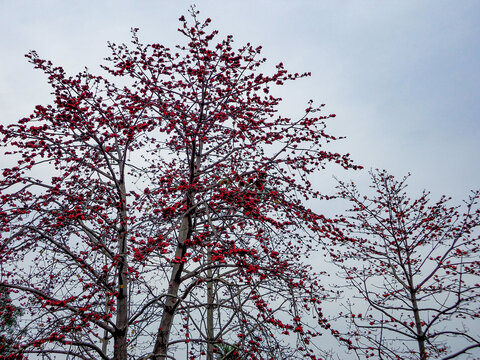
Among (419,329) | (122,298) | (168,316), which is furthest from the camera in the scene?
(419,329)

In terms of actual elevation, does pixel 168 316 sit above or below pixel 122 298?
below

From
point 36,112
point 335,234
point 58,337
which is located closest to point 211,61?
point 36,112

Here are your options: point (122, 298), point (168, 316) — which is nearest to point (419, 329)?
point (168, 316)

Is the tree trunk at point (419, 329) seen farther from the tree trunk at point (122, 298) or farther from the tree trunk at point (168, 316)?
the tree trunk at point (122, 298)

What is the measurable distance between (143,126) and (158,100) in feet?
2.46

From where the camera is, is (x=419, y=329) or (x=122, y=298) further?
(x=419, y=329)

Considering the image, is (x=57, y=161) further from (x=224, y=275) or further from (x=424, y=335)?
(x=424, y=335)

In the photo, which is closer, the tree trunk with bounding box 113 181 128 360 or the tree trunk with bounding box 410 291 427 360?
the tree trunk with bounding box 113 181 128 360

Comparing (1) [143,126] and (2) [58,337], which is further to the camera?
(1) [143,126]

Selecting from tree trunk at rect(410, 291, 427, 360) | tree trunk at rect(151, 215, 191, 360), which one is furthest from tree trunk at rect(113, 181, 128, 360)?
tree trunk at rect(410, 291, 427, 360)

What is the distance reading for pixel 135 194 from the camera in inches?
289

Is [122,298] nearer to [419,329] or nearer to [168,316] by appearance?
[168,316]

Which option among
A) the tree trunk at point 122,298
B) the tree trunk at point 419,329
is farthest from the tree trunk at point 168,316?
the tree trunk at point 419,329

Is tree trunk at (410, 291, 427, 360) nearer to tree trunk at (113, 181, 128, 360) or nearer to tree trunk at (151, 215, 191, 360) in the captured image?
tree trunk at (151, 215, 191, 360)
